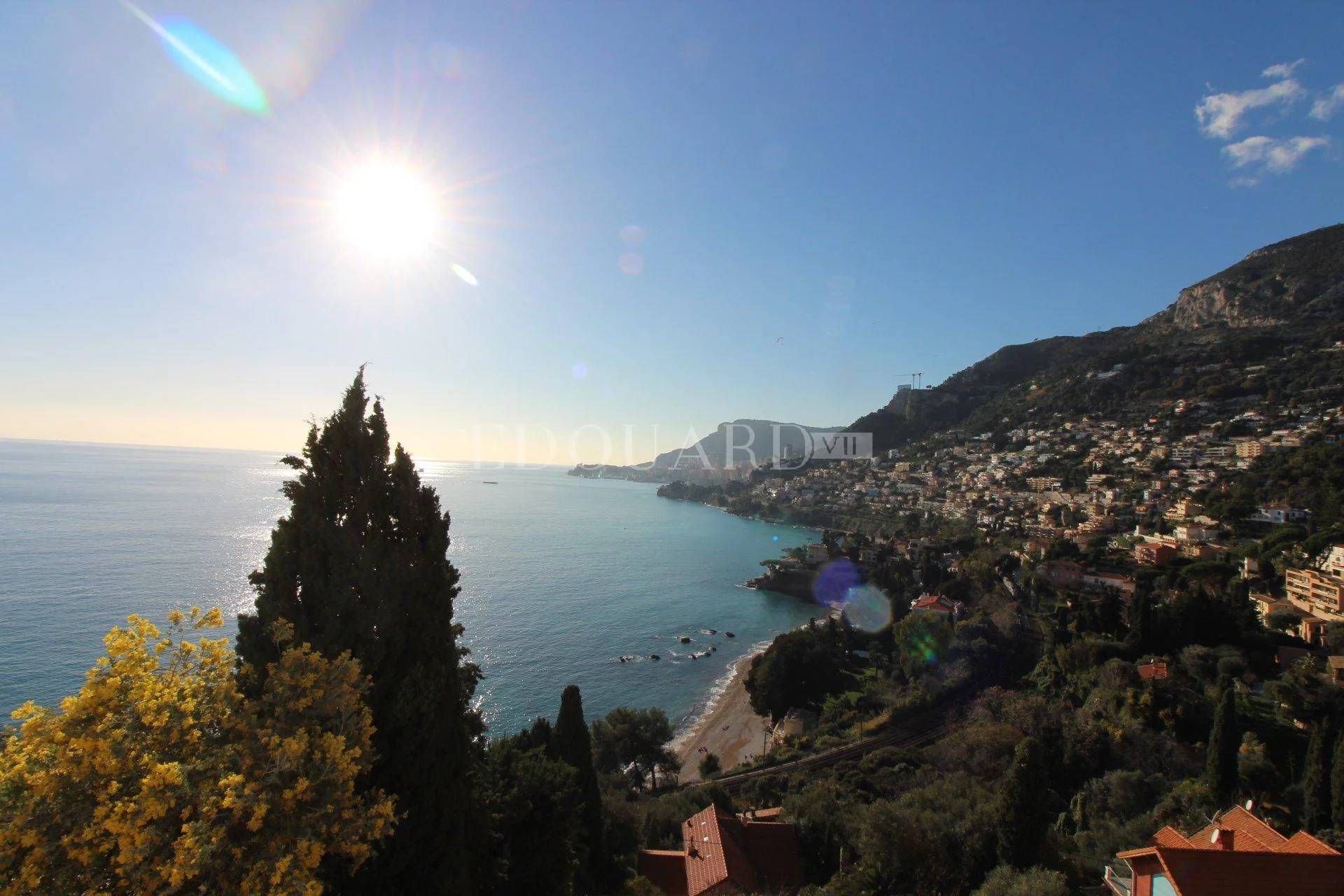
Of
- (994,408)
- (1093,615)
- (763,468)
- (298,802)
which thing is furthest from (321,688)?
(763,468)

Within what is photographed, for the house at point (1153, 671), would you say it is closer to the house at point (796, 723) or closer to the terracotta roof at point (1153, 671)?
the terracotta roof at point (1153, 671)

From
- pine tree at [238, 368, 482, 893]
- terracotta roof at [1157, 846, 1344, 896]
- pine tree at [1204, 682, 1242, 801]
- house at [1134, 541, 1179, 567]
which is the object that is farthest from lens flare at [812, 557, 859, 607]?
pine tree at [238, 368, 482, 893]

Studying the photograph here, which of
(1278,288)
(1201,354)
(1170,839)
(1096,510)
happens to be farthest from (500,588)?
(1278,288)

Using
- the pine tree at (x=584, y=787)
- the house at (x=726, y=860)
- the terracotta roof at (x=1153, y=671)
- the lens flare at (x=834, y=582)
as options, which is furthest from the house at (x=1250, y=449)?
the pine tree at (x=584, y=787)

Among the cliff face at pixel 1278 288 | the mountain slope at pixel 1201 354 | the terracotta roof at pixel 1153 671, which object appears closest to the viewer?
the terracotta roof at pixel 1153 671

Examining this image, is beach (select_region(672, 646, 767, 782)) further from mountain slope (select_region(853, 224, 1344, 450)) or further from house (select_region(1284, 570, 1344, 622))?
mountain slope (select_region(853, 224, 1344, 450))

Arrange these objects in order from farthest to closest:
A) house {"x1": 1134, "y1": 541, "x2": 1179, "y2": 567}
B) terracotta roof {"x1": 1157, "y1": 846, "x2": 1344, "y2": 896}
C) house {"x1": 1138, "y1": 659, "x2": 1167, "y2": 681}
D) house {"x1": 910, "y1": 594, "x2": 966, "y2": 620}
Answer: house {"x1": 910, "y1": 594, "x2": 966, "y2": 620} < house {"x1": 1134, "y1": 541, "x2": 1179, "y2": 567} < house {"x1": 1138, "y1": 659, "x2": 1167, "y2": 681} < terracotta roof {"x1": 1157, "y1": 846, "x2": 1344, "y2": 896}
